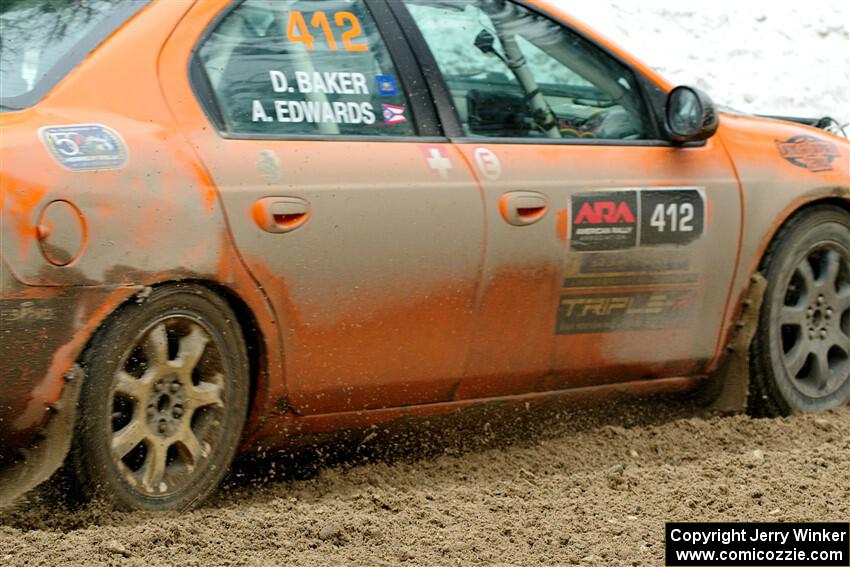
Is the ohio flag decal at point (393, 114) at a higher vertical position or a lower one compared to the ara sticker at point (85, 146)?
lower

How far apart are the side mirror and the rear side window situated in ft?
3.72

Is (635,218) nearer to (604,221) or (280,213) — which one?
(604,221)

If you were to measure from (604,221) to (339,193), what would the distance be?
1.11 metres

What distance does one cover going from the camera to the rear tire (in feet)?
20.7

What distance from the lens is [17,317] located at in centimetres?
429

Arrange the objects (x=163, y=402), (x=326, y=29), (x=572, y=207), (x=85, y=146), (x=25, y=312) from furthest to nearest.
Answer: (x=572, y=207) < (x=326, y=29) < (x=163, y=402) < (x=85, y=146) < (x=25, y=312)

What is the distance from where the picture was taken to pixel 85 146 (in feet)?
14.7

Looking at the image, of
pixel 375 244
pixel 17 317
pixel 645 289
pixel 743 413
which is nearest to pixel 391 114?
pixel 375 244

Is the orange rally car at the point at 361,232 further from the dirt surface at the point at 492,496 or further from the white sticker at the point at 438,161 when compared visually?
the dirt surface at the point at 492,496

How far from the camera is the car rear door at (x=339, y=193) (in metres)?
4.89

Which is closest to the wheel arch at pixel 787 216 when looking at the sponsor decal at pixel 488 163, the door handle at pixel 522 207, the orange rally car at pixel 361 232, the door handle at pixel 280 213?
the orange rally car at pixel 361 232

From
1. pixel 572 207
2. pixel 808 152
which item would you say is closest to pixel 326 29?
pixel 572 207

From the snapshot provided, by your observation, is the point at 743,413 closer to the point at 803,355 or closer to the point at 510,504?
the point at 803,355

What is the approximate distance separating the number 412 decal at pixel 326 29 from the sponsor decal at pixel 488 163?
0.51 metres
